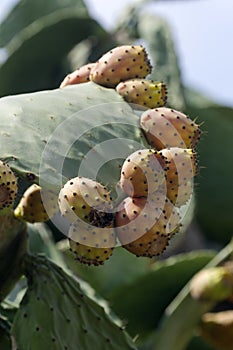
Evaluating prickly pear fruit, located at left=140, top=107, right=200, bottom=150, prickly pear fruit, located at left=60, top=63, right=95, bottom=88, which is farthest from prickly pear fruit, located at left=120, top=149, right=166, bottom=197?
prickly pear fruit, located at left=60, top=63, right=95, bottom=88

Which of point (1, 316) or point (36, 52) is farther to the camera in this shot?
point (36, 52)

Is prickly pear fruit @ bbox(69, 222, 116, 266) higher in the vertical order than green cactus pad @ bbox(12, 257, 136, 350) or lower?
higher

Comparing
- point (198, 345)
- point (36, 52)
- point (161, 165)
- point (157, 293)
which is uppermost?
point (161, 165)

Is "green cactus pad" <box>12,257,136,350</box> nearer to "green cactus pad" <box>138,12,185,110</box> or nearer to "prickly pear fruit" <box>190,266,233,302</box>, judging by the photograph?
"prickly pear fruit" <box>190,266,233,302</box>

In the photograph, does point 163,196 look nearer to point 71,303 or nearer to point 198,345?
point 71,303

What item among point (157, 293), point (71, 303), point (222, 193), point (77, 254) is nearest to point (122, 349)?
A: point (71, 303)

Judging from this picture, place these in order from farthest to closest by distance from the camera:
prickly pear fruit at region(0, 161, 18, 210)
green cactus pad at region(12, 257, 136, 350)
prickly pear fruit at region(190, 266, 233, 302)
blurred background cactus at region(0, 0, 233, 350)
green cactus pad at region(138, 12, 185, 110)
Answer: green cactus pad at region(138, 12, 185, 110)
prickly pear fruit at region(190, 266, 233, 302)
green cactus pad at region(12, 257, 136, 350)
blurred background cactus at region(0, 0, 233, 350)
prickly pear fruit at region(0, 161, 18, 210)
